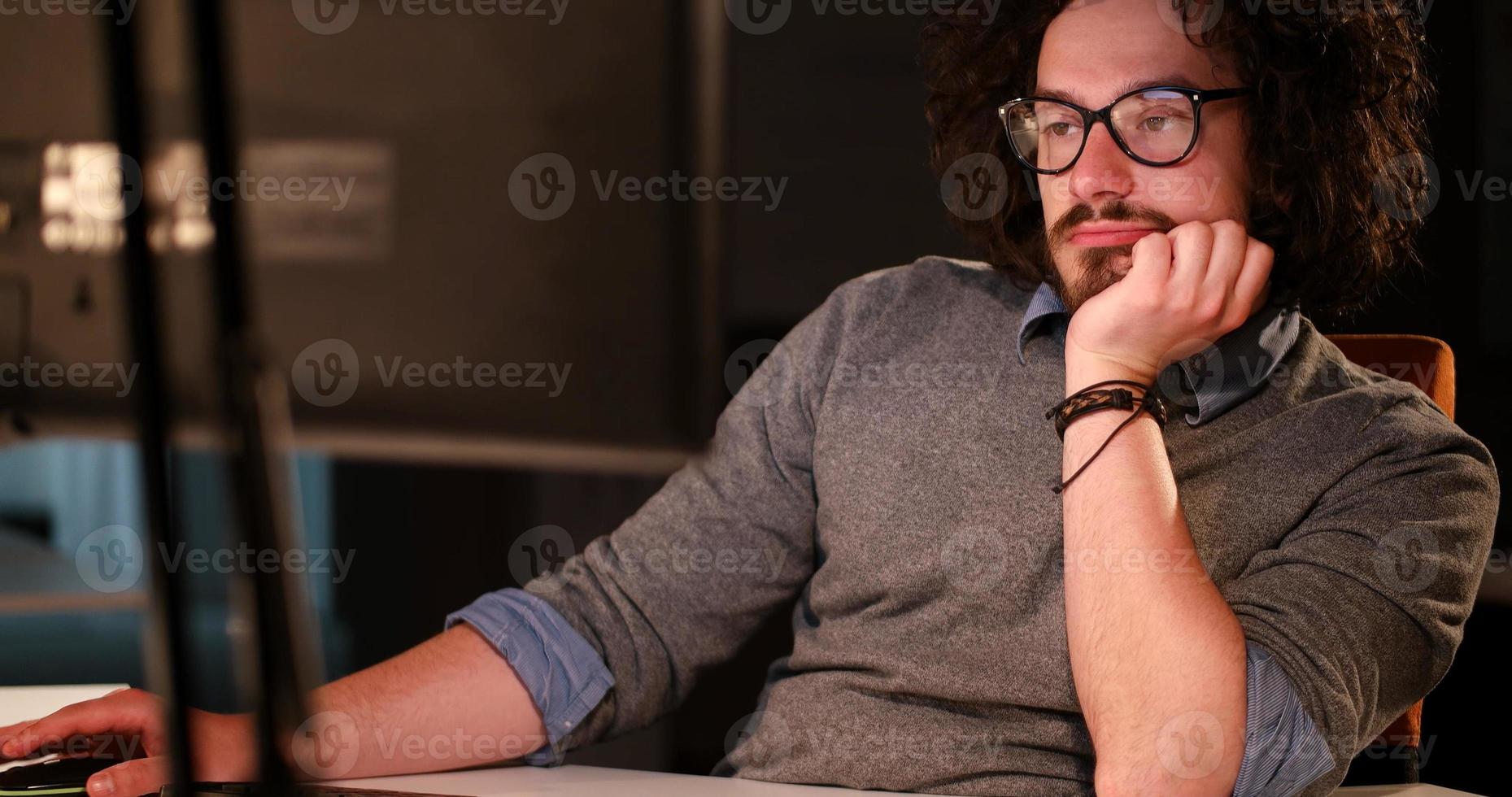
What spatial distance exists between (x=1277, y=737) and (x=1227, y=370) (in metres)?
0.34

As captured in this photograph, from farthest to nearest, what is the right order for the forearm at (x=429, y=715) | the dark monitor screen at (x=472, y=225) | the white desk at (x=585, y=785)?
the dark monitor screen at (x=472, y=225) < the forearm at (x=429, y=715) < the white desk at (x=585, y=785)

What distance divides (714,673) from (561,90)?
980 millimetres

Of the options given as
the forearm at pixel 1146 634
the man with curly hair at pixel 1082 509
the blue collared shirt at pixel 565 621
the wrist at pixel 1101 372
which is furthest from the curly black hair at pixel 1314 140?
the forearm at pixel 1146 634

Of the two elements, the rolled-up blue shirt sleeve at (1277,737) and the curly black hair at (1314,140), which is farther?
the curly black hair at (1314,140)

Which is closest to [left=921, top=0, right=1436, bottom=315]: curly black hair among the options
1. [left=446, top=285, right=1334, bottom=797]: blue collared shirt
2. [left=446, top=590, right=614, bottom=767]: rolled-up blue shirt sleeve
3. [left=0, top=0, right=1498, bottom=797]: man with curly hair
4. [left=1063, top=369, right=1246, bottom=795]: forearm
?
[left=0, top=0, right=1498, bottom=797]: man with curly hair

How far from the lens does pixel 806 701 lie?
117 cm

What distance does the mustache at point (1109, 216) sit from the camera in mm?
1145

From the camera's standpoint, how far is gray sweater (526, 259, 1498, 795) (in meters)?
0.96

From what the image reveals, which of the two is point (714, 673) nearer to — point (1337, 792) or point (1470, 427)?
point (1337, 792)

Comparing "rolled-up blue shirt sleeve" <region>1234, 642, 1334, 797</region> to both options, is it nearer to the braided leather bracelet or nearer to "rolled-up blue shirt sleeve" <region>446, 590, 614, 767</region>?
the braided leather bracelet

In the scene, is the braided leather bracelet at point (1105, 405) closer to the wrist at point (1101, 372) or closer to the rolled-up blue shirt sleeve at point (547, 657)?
the wrist at point (1101, 372)

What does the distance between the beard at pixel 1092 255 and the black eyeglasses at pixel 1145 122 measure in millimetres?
48

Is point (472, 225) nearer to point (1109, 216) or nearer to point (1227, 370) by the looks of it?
point (1109, 216)

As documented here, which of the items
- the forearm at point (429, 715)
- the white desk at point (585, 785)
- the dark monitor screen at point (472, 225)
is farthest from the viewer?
the dark monitor screen at point (472, 225)
